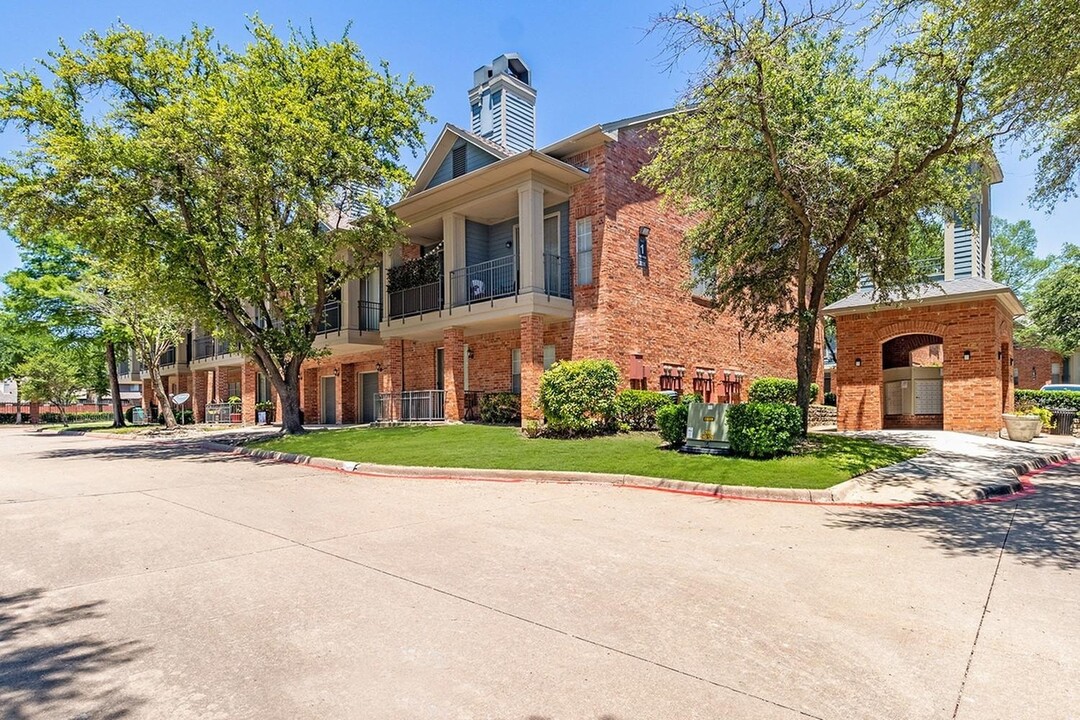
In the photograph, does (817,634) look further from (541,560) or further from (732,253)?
(732,253)

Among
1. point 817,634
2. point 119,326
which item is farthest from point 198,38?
point 817,634

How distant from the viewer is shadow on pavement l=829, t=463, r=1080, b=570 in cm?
589

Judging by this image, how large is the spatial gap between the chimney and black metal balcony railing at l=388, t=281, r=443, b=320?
19.7 feet

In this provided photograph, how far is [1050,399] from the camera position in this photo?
19203mm

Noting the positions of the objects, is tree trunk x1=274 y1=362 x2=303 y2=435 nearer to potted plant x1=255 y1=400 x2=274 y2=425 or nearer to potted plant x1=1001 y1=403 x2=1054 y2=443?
potted plant x1=255 y1=400 x2=274 y2=425

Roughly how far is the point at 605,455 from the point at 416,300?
10.8m

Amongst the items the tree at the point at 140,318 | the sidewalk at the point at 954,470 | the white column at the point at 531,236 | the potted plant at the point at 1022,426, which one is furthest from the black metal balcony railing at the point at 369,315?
the potted plant at the point at 1022,426

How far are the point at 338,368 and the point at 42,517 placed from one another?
1886cm

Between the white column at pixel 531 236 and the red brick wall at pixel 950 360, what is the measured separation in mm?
9479

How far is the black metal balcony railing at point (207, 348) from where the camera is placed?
1239 inches

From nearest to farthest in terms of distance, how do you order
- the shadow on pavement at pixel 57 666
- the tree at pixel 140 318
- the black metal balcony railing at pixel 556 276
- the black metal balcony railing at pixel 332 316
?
the shadow on pavement at pixel 57 666, the black metal balcony railing at pixel 556 276, the black metal balcony railing at pixel 332 316, the tree at pixel 140 318

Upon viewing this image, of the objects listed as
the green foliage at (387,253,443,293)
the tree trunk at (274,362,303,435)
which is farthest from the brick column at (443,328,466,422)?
the tree trunk at (274,362,303,435)

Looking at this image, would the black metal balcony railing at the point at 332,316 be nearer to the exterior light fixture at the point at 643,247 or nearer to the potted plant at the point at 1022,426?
the exterior light fixture at the point at 643,247

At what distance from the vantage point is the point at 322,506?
8219 millimetres
